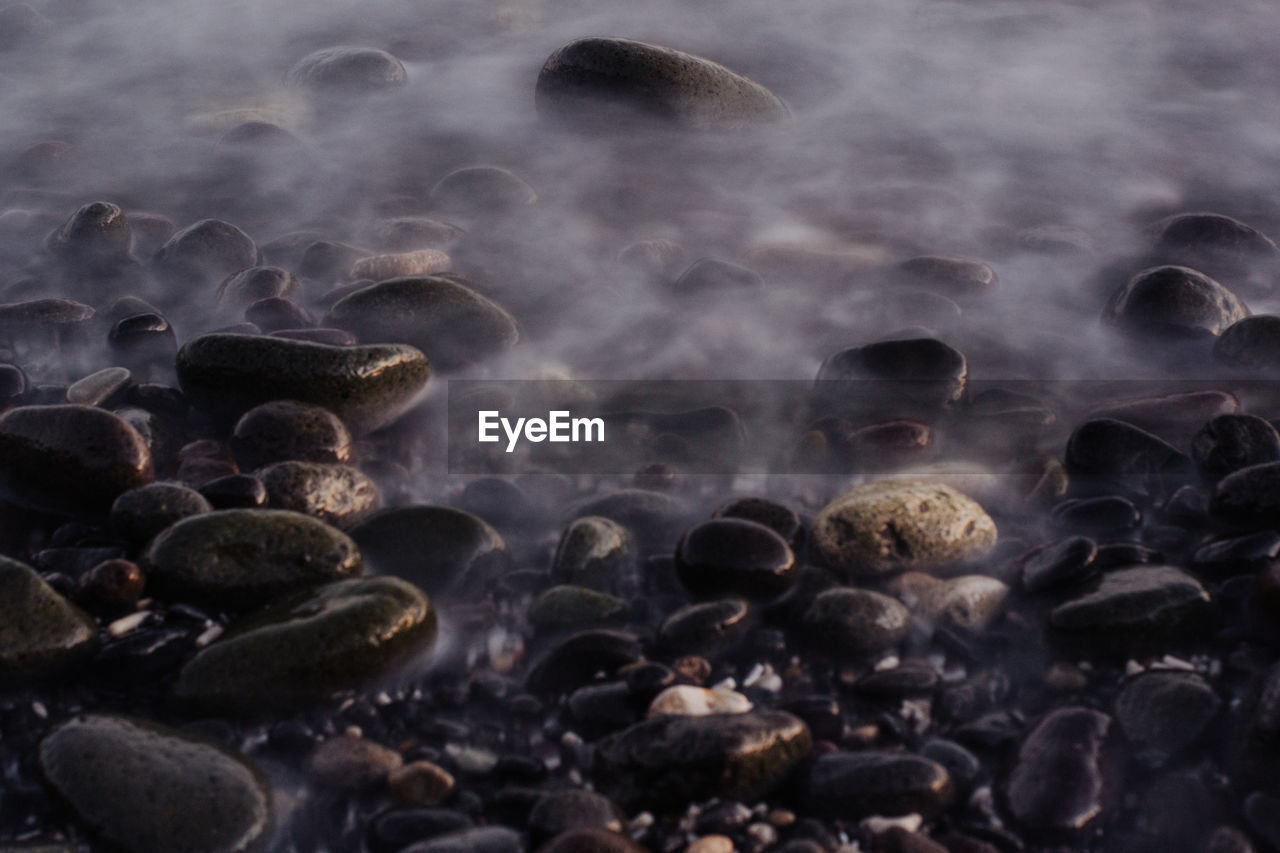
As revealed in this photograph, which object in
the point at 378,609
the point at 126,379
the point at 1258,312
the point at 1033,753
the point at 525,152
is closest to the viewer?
the point at 1033,753

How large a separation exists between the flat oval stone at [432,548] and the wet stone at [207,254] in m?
2.12

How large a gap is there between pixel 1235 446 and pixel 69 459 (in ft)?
10.0

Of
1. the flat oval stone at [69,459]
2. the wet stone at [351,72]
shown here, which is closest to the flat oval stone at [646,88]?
the wet stone at [351,72]

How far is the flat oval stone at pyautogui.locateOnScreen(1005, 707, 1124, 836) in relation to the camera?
1.89 meters

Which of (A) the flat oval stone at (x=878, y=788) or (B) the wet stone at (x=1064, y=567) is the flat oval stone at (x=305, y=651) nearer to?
(A) the flat oval stone at (x=878, y=788)

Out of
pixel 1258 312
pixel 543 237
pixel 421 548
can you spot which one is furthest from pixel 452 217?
pixel 1258 312

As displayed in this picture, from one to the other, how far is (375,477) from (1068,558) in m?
1.84

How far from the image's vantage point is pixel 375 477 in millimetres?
3051

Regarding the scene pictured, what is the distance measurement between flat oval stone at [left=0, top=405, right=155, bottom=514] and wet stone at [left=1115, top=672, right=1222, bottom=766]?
92.0 inches

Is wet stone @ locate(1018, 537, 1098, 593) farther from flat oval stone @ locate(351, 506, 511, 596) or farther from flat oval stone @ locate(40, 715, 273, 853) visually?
flat oval stone @ locate(40, 715, 273, 853)

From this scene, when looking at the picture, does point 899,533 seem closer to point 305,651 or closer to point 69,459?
point 305,651

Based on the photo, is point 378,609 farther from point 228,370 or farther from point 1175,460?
point 1175,460

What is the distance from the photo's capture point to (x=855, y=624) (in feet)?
7.67

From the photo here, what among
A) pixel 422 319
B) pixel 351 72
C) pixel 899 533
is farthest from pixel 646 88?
pixel 899 533
